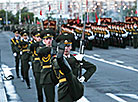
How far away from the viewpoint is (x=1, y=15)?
541 ft

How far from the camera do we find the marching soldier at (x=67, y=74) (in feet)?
18.1

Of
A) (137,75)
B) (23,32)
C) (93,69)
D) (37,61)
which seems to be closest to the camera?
(93,69)

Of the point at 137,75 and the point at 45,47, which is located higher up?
the point at 45,47

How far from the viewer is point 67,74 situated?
5.62 m

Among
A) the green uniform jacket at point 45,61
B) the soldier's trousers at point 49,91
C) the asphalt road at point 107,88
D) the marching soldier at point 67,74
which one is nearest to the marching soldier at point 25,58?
the asphalt road at point 107,88

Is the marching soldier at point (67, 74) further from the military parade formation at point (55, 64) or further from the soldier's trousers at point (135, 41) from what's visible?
the soldier's trousers at point (135, 41)

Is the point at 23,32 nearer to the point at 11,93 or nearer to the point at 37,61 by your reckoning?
the point at 11,93

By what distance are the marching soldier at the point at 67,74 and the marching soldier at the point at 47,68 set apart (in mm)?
1625

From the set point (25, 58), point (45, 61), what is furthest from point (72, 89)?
point (25, 58)

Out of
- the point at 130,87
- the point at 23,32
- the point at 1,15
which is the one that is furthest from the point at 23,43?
the point at 1,15

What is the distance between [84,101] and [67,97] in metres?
4.68

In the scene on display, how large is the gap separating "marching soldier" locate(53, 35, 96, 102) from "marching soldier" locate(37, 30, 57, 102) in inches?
64.0

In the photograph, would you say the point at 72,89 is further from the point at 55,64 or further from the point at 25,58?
the point at 25,58

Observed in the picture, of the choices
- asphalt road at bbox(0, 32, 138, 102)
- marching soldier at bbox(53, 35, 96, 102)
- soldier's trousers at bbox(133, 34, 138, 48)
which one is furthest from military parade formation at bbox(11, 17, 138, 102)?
soldier's trousers at bbox(133, 34, 138, 48)
